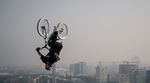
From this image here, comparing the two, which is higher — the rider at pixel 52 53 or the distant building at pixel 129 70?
the rider at pixel 52 53

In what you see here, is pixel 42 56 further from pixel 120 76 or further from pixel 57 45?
pixel 120 76

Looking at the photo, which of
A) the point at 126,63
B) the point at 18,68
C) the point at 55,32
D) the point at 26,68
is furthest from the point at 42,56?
the point at 126,63

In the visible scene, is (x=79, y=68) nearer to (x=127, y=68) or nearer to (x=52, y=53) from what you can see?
(x=127, y=68)

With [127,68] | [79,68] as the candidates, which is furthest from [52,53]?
[79,68]

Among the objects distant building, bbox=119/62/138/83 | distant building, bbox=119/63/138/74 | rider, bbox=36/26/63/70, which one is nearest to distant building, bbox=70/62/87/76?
distant building, bbox=119/62/138/83

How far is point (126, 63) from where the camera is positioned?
6300cm

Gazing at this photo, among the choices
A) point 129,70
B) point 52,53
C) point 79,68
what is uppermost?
point 52,53

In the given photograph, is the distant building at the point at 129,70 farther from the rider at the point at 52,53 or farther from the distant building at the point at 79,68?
the rider at the point at 52,53

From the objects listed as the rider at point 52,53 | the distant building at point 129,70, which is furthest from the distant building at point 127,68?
the rider at point 52,53

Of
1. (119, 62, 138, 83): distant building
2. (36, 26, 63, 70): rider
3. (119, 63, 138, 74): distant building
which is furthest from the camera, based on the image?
(119, 63, 138, 74): distant building

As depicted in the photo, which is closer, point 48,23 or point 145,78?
point 48,23

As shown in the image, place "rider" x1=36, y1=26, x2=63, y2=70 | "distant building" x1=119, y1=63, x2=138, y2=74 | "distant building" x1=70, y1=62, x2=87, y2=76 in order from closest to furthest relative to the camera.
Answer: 1. "rider" x1=36, y1=26, x2=63, y2=70
2. "distant building" x1=119, y1=63, x2=138, y2=74
3. "distant building" x1=70, y1=62, x2=87, y2=76

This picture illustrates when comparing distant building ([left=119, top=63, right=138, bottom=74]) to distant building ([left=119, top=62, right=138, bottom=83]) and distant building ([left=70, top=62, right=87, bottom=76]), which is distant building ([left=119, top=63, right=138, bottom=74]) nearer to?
distant building ([left=119, top=62, right=138, bottom=83])

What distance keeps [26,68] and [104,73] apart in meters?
16.3
